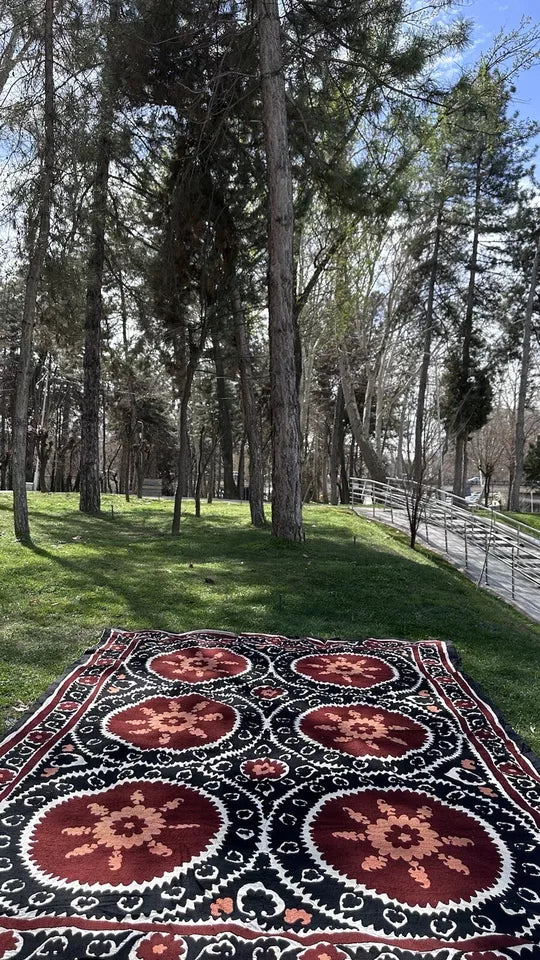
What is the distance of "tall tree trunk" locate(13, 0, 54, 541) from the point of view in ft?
28.2

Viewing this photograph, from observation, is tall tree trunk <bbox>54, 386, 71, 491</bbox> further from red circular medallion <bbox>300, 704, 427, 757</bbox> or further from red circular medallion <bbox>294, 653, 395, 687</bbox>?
red circular medallion <bbox>300, 704, 427, 757</bbox>

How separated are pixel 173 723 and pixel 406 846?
1520 millimetres

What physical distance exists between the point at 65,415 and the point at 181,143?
65.3ft

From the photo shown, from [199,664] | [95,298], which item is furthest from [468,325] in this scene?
[199,664]

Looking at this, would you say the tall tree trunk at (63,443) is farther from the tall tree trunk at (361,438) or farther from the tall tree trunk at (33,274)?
the tall tree trunk at (33,274)

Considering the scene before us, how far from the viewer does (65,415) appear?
95.6 ft

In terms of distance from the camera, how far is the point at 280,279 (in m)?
9.55

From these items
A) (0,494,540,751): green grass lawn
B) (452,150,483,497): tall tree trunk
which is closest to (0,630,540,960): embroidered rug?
(0,494,540,751): green grass lawn

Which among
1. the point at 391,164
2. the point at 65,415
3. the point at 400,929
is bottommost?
the point at 400,929

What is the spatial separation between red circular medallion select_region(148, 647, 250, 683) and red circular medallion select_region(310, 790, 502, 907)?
1.64 meters

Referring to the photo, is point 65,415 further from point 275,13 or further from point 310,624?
point 310,624

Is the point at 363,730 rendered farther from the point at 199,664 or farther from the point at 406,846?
the point at 199,664

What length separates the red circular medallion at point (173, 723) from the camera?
10.9 feet

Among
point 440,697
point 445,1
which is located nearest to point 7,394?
point 445,1
